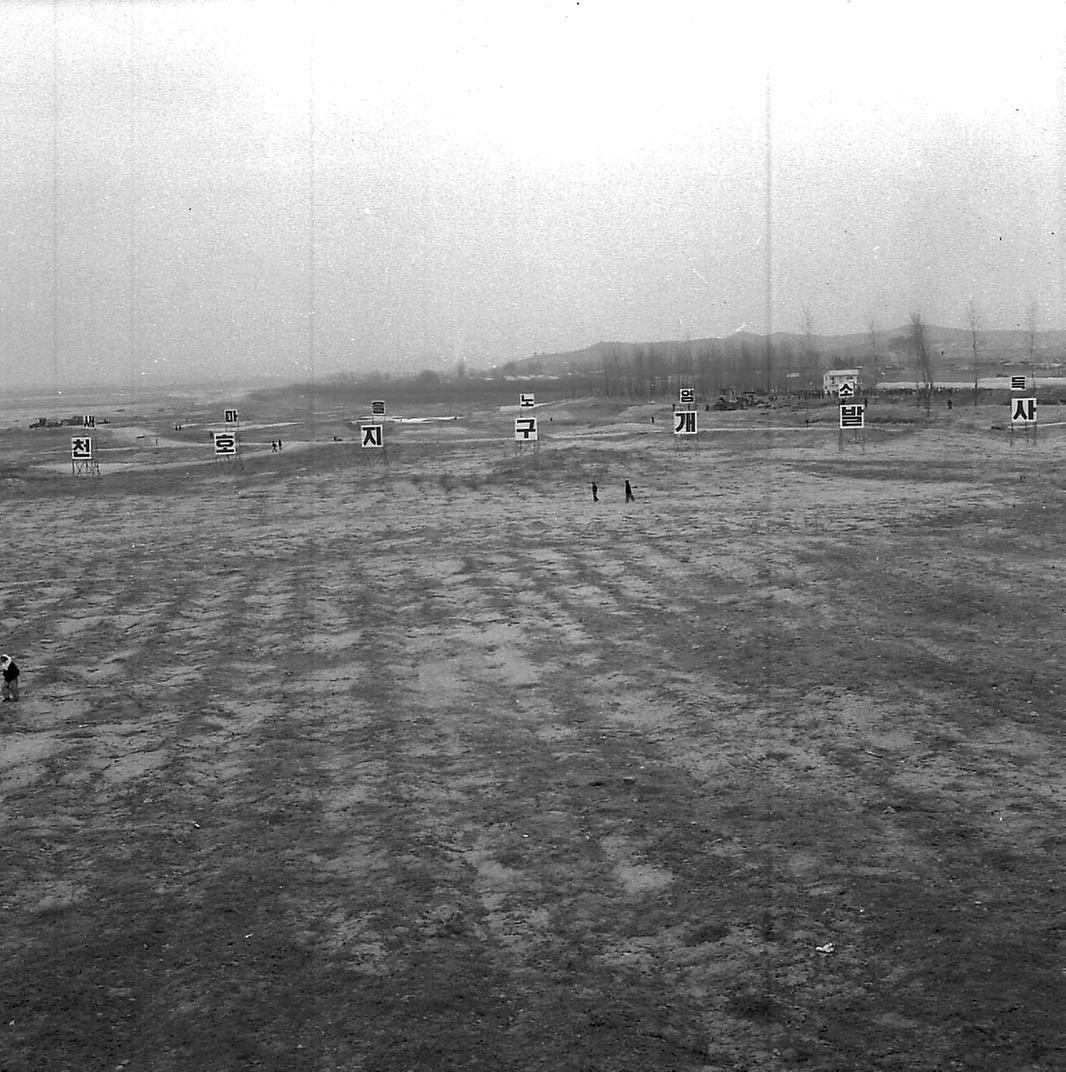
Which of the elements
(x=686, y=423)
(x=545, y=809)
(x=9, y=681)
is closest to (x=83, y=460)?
(x=686, y=423)

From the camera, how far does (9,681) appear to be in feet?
64.4

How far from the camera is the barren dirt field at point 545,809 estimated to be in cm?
952

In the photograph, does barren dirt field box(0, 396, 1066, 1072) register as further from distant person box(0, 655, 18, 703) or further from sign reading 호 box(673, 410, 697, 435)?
sign reading 호 box(673, 410, 697, 435)

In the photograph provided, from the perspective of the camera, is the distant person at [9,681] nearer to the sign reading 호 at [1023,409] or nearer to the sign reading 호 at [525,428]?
the sign reading 호 at [525,428]

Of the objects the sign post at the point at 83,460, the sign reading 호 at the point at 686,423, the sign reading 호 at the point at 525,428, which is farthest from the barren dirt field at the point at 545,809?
the sign reading 호 at the point at 686,423

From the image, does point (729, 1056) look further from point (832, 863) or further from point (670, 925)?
point (832, 863)

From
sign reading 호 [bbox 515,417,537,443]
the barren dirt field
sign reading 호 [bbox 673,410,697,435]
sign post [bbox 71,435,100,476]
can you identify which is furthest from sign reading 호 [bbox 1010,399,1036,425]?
sign post [bbox 71,435,100,476]

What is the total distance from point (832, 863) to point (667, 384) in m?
162

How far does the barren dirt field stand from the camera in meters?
9.52

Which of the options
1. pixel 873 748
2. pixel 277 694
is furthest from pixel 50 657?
pixel 873 748

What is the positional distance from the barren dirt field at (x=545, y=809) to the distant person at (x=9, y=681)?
472 millimetres

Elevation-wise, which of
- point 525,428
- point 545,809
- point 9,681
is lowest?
point 545,809

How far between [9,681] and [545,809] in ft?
34.8

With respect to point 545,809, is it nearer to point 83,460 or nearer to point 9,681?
point 9,681
